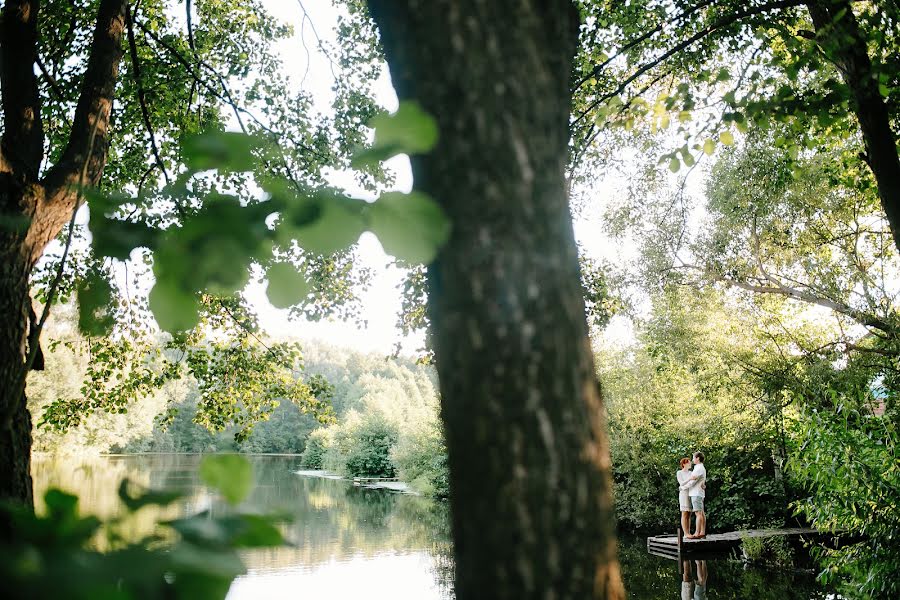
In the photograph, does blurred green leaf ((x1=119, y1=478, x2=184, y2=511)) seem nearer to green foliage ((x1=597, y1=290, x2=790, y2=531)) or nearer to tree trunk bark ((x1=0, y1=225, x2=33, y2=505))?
tree trunk bark ((x1=0, y1=225, x2=33, y2=505))

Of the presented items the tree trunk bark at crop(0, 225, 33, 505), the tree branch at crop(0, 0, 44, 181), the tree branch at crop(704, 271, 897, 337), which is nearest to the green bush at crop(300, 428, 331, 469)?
the tree branch at crop(704, 271, 897, 337)

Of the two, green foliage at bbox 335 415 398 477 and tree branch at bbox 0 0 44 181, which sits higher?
Result: tree branch at bbox 0 0 44 181

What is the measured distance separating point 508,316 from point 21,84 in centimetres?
427

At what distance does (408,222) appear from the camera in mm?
951

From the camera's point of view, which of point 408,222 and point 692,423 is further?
point 692,423

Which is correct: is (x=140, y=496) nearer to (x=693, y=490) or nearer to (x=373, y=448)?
(x=693, y=490)

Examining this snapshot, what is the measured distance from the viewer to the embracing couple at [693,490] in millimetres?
13414

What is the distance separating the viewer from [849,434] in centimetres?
646

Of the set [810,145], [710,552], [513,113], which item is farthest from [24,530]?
[710,552]

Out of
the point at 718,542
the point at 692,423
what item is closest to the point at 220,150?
the point at 718,542

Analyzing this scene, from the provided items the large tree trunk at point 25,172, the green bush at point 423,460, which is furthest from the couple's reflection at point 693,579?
the green bush at point 423,460

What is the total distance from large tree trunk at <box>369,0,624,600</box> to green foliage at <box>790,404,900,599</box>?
6266 millimetres

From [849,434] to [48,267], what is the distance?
880 cm

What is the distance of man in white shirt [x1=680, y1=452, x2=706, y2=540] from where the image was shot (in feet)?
43.9
